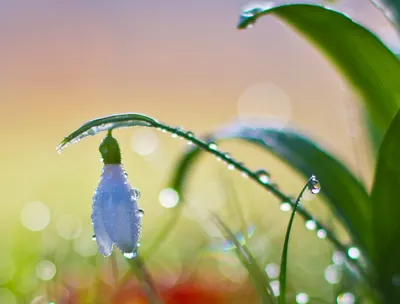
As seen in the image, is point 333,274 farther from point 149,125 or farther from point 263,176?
point 149,125

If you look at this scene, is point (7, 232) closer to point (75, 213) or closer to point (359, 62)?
point (75, 213)

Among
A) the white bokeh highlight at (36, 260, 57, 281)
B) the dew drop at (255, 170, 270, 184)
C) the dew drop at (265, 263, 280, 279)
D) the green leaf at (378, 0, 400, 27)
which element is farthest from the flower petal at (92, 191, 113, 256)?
the dew drop at (265, 263, 280, 279)

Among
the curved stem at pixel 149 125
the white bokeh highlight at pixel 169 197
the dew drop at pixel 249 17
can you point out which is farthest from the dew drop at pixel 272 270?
the dew drop at pixel 249 17

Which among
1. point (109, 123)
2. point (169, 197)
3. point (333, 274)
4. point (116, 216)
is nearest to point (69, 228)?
point (169, 197)

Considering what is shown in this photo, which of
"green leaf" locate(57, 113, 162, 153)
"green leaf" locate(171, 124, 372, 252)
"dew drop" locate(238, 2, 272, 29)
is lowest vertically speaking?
"green leaf" locate(171, 124, 372, 252)

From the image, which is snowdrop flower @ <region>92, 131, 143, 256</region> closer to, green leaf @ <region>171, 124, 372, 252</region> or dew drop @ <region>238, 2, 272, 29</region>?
dew drop @ <region>238, 2, 272, 29</region>

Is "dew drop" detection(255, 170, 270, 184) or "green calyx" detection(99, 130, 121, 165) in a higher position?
"green calyx" detection(99, 130, 121, 165)

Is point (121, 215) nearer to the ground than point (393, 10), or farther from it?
nearer to the ground
